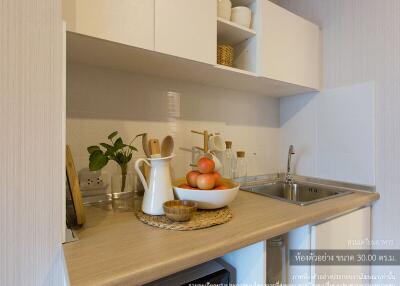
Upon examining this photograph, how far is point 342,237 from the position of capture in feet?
3.70

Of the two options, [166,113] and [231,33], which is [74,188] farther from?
[231,33]

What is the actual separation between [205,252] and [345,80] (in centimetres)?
138

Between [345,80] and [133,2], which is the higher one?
[133,2]

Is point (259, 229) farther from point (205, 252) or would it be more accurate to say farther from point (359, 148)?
point (359, 148)

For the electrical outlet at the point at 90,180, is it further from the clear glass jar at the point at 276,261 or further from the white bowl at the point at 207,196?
the clear glass jar at the point at 276,261

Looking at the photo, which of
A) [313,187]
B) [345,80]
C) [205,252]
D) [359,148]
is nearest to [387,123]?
[359,148]

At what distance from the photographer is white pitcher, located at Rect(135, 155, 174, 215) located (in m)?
0.88

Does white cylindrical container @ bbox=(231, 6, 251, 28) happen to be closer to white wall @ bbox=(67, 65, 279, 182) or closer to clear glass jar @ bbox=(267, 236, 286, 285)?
white wall @ bbox=(67, 65, 279, 182)

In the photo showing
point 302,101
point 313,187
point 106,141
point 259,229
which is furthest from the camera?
point 302,101

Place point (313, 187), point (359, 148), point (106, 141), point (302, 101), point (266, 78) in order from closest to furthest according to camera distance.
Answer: point (106, 141) < point (266, 78) < point (359, 148) < point (313, 187) < point (302, 101)

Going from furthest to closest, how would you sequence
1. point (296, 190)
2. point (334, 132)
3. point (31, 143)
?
point (296, 190), point (334, 132), point (31, 143)

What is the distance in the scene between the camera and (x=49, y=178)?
2.05ft

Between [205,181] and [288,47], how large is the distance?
967mm

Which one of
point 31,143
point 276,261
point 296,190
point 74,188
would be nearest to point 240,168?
point 296,190
